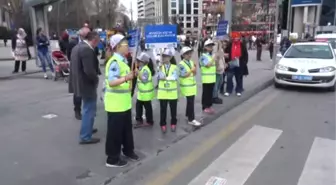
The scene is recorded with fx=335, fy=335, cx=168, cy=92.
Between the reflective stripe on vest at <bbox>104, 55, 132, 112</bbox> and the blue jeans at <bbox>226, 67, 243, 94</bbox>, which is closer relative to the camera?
the reflective stripe on vest at <bbox>104, 55, 132, 112</bbox>

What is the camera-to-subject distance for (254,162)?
4.81 meters

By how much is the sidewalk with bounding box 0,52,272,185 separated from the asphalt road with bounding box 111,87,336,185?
29 cm

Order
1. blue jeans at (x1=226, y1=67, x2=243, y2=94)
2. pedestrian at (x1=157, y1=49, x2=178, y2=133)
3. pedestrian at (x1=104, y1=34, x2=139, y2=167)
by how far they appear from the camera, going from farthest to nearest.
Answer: blue jeans at (x1=226, y1=67, x2=243, y2=94)
pedestrian at (x1=157, y1=49, x2=178, y2=133)
pedestrian at (x1=104, y1=34, x2=139, y2=167)

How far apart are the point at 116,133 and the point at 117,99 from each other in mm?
475

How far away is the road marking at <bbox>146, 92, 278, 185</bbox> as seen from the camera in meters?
4.30

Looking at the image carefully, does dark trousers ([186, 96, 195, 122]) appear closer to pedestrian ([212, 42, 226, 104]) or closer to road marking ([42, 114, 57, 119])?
pedestrian ([212, 42, 226, 104])

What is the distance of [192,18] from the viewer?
15488 cm

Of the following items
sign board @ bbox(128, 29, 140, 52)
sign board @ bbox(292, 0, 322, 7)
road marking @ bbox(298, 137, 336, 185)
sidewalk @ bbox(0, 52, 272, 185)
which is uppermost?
sign board @ bbox(292, 0, 322, 7)

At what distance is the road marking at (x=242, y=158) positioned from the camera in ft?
14.2

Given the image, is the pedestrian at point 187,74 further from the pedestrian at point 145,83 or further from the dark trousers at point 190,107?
the pedestrian at point 145,83

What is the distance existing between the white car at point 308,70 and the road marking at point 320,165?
4.69 metres

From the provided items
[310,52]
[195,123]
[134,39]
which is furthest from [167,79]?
[310,52]

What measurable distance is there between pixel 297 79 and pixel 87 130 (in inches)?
284

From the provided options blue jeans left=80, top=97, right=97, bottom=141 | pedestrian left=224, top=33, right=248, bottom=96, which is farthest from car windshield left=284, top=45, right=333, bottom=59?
blue jeans left=80, top=97, right=97, bottom=141
